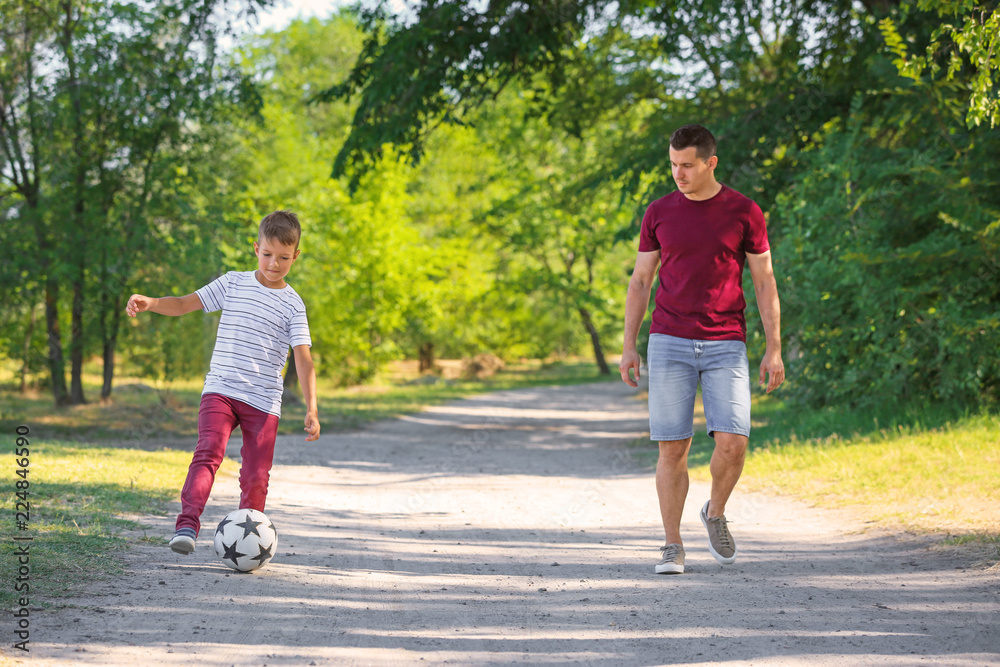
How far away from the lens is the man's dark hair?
459cm

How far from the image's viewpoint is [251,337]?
15.5 feet

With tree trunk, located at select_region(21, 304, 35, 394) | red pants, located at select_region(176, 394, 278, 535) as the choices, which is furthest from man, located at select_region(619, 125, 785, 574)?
tree trunk, located at select_region(21, 304, 35, 394)

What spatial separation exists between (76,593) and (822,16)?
12747 millimetres

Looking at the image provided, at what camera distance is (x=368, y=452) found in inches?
463

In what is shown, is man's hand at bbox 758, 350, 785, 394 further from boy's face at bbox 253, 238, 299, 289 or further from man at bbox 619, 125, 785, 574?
boy's face at bbox 253, 238, 299, 289

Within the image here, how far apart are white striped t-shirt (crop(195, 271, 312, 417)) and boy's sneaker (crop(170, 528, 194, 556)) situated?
75 cm

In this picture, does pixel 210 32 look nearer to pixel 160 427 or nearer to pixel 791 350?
pixel 160 427

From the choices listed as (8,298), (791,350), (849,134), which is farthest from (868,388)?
(8,298)

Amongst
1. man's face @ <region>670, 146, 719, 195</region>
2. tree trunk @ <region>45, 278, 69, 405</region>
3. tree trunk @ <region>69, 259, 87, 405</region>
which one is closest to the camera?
man's face @ <region>670, 146, 719, 195</region>

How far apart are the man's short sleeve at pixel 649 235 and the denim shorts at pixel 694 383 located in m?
0.51

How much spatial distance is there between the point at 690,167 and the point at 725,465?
5.42 ft

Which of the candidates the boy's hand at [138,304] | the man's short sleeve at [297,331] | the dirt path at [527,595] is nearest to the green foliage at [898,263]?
the dirt path at [527,595]

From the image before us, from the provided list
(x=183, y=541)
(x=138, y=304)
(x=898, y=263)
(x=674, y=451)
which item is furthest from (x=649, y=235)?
(x=898, y=263)

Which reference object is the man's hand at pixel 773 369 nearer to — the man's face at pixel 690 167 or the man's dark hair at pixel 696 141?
the man's face at pixel 690 167
